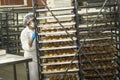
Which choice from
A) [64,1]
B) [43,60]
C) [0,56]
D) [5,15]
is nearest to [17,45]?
[5,15]

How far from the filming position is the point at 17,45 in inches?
316

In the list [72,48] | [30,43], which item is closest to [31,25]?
[30,43]

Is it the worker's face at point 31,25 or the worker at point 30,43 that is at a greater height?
the worker's face at point 31,25

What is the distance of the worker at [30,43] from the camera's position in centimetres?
385

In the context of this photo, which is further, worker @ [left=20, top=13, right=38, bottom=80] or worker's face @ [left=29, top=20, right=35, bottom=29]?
worker's face @ [left=29, top=20, right=35, bottom=29]

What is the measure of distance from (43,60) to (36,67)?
0.55 feet

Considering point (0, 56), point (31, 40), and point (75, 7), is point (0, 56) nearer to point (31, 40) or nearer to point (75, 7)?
point (31, 40)

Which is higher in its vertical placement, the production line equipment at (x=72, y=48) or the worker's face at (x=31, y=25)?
the worker's face at (x=31, y=25)

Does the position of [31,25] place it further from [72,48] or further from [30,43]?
[72,48]

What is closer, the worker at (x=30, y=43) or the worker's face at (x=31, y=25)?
the worker at (x=30, y=43)

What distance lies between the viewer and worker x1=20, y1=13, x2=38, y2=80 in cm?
385

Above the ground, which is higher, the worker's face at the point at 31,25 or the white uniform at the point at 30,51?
the worker's face at the point at 31,25

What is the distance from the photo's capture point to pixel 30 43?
3.82 meters

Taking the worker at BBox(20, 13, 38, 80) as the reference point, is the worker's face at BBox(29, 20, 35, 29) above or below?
above
